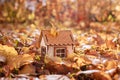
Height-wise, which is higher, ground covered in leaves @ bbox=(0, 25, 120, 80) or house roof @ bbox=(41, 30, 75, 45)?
house roof @ bbox=(41, 30, 75, 45)

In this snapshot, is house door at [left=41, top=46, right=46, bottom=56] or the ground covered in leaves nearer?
the ground covered in leaves

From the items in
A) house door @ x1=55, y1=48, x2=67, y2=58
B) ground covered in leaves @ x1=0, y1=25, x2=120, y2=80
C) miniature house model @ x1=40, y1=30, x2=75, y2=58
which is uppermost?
miniature house model @ x1=40, y1=30, x2=75, y2=58

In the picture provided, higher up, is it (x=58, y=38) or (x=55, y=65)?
(x=58, y=38)

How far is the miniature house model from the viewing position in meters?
1.29

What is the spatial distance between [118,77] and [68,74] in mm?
185

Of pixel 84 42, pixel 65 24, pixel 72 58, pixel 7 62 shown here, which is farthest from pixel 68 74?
pixel 65 24

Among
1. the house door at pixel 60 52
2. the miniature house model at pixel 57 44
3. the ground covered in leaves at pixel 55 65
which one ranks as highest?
the miniature house model at pixel 57 44

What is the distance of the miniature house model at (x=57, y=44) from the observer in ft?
4.22

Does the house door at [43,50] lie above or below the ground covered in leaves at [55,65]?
above

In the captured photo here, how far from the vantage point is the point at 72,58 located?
4.28 feet

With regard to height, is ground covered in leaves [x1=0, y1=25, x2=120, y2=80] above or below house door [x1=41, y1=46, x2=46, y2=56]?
below

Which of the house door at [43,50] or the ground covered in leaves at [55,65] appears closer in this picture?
the ground covered in leaves at [55,65]

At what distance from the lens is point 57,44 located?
4.21 feet

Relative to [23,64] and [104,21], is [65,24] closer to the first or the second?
[104,21]
